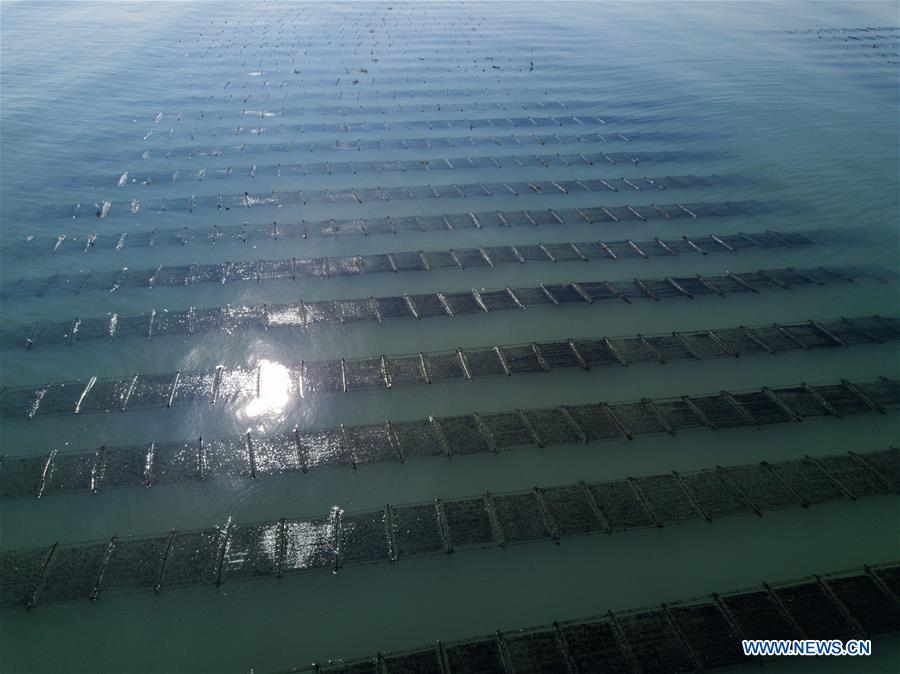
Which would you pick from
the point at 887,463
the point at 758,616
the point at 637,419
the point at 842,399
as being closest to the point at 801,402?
the point at 842,399

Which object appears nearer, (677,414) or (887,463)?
(887,463)

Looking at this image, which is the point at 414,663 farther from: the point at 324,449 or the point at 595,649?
the point at 324,449

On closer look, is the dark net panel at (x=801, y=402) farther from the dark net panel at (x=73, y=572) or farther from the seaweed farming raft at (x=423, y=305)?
the dark net panel at (x=73, y=572)

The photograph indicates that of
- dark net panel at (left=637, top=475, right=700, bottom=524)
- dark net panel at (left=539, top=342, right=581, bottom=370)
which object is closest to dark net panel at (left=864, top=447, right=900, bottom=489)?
dark net panel at (left=637, top=475, right=700, bottom=524)

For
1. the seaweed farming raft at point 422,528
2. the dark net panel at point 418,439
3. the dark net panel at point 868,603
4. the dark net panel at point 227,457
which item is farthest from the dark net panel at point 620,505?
the dark net panel at point 227,457

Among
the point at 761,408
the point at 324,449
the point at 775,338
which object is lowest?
the point at 324,449

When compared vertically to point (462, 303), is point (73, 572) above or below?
below

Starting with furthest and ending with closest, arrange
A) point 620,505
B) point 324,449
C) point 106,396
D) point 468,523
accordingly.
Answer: point 106,396 → point 324,449 → point 620,505 → point 468,523
